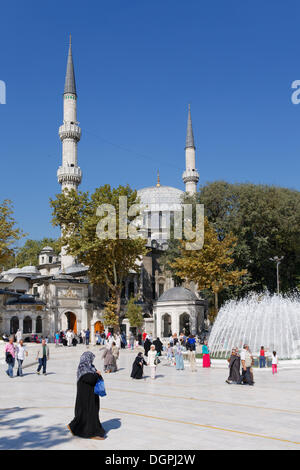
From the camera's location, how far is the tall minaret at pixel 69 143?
48938mm

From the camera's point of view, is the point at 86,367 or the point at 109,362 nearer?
the point at 86,367

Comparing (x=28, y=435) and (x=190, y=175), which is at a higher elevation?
(x=190, y=175)

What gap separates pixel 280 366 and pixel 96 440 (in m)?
13.0

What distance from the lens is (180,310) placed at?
38562mm

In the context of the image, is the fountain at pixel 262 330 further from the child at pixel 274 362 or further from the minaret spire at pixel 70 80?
the minaret spire at pixel 70 80

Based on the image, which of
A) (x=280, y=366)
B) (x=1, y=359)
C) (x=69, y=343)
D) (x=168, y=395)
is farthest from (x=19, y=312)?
(x=168, y=395)

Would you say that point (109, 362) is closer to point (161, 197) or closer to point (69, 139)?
point (69, 139)

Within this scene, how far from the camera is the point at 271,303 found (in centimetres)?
2539

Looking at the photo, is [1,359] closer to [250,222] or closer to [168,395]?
[168,395]

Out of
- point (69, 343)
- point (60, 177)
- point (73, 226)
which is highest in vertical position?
point (60, 177)

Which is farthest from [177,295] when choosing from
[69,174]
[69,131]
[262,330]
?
[69,131]

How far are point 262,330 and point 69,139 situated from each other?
107 ft

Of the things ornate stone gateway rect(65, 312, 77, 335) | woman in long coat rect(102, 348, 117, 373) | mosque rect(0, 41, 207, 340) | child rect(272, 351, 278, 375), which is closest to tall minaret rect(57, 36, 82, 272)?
mosque rect(0, 41, 207, 340)

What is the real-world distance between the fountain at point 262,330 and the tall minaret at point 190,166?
37253 mm
